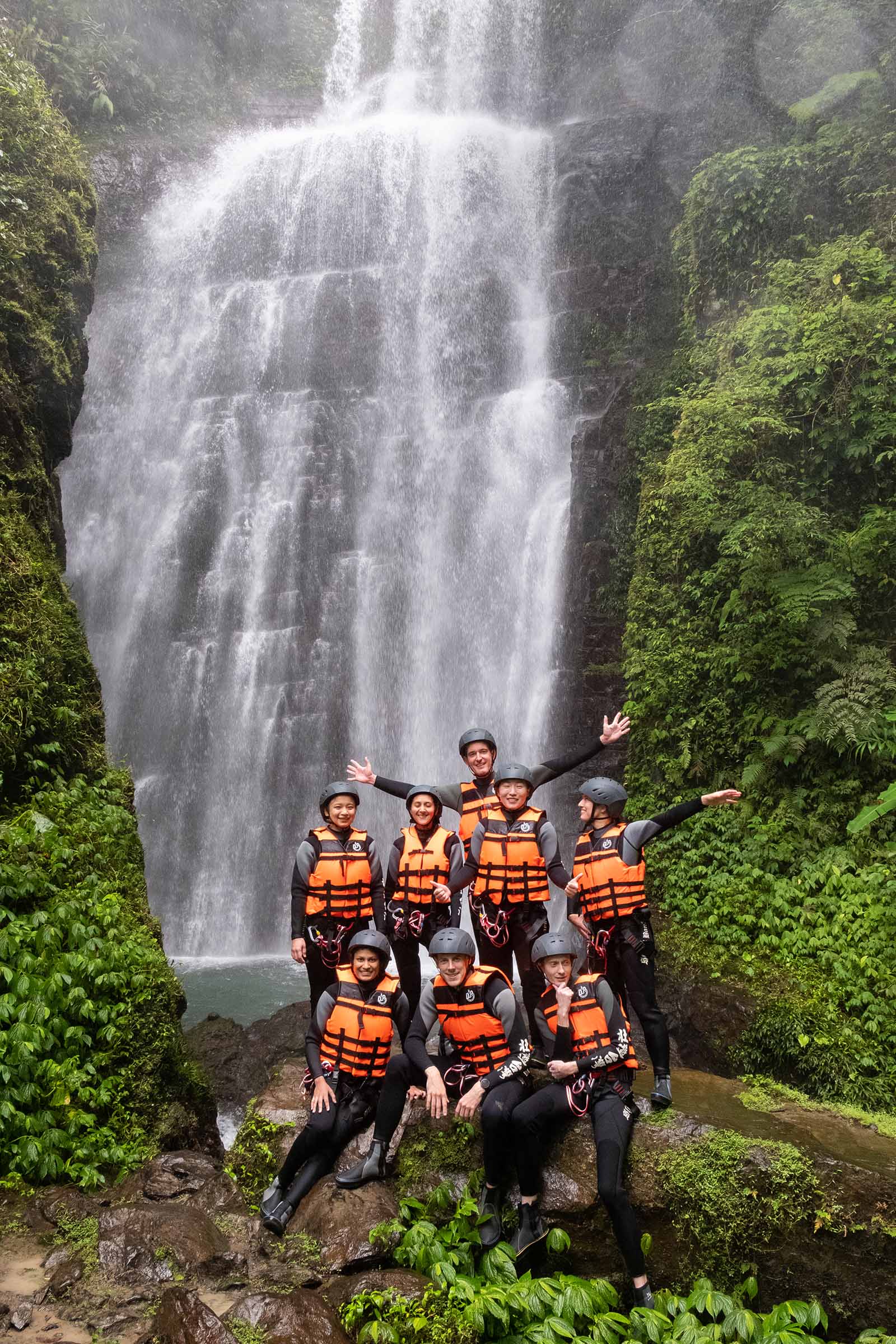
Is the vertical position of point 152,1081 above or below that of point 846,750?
below

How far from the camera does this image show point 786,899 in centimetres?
841

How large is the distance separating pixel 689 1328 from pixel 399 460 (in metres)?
15.8

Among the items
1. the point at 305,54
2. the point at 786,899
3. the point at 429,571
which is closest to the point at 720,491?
the point at 786,899

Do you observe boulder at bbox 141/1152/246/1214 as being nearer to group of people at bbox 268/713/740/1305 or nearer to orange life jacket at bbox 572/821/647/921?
group of people at bbox 268/713/740/1305

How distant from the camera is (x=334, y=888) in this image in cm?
571

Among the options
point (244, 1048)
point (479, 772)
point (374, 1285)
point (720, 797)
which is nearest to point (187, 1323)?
point (374, 1285)

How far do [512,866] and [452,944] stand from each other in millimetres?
953

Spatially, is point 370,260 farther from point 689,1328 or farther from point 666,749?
point 689,1328

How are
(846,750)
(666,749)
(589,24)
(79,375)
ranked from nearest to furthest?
(846,750) < (666,749) < (79,375) < (589,24)

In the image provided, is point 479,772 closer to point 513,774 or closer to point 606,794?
point 513,774

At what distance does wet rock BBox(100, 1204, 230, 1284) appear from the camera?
4328 millimetres

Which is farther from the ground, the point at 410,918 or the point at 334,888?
the point at 334,888

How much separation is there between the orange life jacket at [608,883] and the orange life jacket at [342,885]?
4.56 feet

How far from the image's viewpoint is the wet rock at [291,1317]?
389cm
